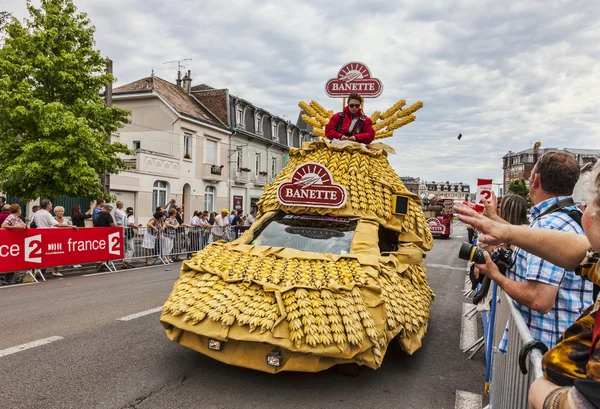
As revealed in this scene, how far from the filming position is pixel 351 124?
25.0ft

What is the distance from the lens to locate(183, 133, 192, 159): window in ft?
98.6

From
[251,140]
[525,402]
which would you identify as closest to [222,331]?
[525,402]

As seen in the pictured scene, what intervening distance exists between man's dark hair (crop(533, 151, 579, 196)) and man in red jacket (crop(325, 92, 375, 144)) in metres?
4.50

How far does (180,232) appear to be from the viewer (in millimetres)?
14969

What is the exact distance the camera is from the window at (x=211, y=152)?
32.3 meters

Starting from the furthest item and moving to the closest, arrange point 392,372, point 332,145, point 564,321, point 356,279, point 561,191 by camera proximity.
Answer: point 332,145 → point 392,372 → point 356,279 → point 561,191 → point 564,321

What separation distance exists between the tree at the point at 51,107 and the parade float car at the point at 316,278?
12.2 metres

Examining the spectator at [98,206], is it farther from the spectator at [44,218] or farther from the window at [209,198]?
the window at [209,198]

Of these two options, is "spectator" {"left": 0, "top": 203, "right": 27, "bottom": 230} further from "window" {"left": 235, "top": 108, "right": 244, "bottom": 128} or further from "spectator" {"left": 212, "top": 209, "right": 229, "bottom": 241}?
"window" {"left": 235, "top": 108, "right": 244, "bottom": 128}

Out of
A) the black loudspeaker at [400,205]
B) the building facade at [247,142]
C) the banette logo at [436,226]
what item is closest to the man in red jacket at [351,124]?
the black loudspeaker at [400,205]

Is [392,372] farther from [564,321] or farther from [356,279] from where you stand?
[564,321]

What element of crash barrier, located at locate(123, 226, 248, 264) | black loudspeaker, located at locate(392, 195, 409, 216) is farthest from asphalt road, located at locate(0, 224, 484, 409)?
crash barrier, located at locate(123, 226, 248, 264)

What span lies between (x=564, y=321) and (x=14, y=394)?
4381 millimetres

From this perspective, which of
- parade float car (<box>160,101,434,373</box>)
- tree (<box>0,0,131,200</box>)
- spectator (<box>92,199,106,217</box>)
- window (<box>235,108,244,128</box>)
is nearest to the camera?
parade float car (<box>160,101,434,373</box>)
